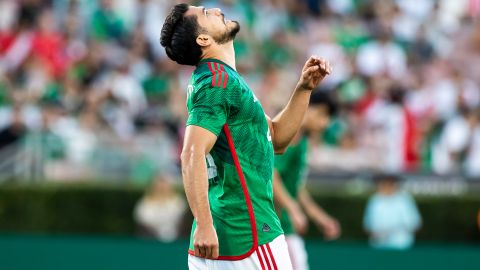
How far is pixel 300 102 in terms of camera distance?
542 cm

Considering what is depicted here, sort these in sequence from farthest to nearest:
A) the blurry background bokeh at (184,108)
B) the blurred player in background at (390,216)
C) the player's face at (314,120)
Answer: the blurry background bokeh at (184,108), the blurred player in background at (390,216), the player's face at (314,120)

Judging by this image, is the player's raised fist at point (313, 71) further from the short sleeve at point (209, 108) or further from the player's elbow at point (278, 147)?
the short sleeve at point (209, 108)

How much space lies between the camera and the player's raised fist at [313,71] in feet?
17.1

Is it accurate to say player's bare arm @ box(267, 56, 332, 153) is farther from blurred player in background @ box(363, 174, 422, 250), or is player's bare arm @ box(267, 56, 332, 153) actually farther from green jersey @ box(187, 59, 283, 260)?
blurred player in background @ box(363, 174, 422, 250)

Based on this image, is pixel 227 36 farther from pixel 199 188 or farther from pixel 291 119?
pixel 199 188

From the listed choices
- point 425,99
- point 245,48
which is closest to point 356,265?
point 425,99

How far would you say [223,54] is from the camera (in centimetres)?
509

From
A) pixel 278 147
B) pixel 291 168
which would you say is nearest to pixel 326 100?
pixel 291 168

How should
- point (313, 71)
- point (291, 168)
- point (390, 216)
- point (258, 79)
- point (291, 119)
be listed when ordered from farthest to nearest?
point (258, 79)
point (390, 216)
point (291, 168)
point (291, 119)
point (313, 71)

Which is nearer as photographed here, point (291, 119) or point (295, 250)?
point (291, 119)

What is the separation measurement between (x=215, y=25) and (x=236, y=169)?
2.34 feet

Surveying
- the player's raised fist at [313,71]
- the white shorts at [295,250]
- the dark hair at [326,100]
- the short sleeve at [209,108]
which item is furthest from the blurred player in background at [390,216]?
the short sleeve at [209,108]

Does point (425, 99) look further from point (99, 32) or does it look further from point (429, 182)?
point (99, 32)

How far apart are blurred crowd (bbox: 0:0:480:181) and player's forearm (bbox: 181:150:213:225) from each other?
295 inches
